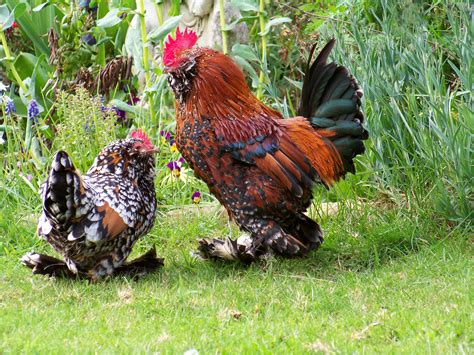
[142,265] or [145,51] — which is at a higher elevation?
[145,51]

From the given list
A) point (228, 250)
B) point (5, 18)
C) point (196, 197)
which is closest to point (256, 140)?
point (228, 250)

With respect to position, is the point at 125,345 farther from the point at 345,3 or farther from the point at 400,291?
the point at 345,3

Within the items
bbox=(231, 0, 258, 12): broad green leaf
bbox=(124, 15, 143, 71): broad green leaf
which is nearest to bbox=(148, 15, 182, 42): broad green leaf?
bbox=(124, 15, 143, 71): broad green leaf

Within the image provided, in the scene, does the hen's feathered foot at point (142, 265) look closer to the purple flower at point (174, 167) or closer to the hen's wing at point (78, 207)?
A: the hen's wing at point (78, 207)

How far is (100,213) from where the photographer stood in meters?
5.06

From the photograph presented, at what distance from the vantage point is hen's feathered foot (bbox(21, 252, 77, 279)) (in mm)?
5398

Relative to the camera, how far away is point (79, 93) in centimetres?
688

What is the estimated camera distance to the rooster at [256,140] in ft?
17.6

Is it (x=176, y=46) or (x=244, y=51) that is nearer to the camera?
(x=176, y=46)

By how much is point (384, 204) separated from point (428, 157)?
2.22ft

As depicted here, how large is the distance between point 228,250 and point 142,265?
0.58 meters

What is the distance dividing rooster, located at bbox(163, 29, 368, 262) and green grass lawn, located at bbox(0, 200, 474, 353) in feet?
1.06

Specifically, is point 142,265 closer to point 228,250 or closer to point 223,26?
point 228,250

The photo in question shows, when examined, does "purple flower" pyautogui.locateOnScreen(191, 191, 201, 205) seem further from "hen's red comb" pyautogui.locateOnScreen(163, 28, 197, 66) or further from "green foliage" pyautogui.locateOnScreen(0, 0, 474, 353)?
"hen's red comb" pyautogui.locateOnScreen(163, 28, 197, 66)
